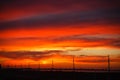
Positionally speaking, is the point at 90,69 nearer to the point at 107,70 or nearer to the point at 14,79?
the point at 107,70

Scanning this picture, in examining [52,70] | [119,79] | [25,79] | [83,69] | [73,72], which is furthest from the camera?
[52,70]

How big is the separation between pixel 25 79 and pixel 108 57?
31.2 feet

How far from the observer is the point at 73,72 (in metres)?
38.6

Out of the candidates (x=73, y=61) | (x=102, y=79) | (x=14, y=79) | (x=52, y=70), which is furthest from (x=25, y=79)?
(x=52, y=70)

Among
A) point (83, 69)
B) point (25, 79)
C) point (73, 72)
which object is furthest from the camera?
point (83, 69)

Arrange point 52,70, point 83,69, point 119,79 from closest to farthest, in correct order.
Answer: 1. point 119,79
2. point 83,69
3. point 52,70

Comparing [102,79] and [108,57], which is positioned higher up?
[108,57]

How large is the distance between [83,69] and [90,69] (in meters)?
2.18

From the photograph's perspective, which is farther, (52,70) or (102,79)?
(52,70)

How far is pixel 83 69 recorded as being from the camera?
4153 cm

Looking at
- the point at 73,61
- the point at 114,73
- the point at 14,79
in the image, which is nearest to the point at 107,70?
the point at 114,73

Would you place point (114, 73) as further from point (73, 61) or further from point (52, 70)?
point (52, 70)

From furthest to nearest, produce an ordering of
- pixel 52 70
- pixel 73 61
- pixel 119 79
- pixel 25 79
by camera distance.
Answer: pixel 52 70 < pixel 73 61 < pixel 25 79 < pixel 119 79

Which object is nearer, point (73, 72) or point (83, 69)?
point (73, 72)
